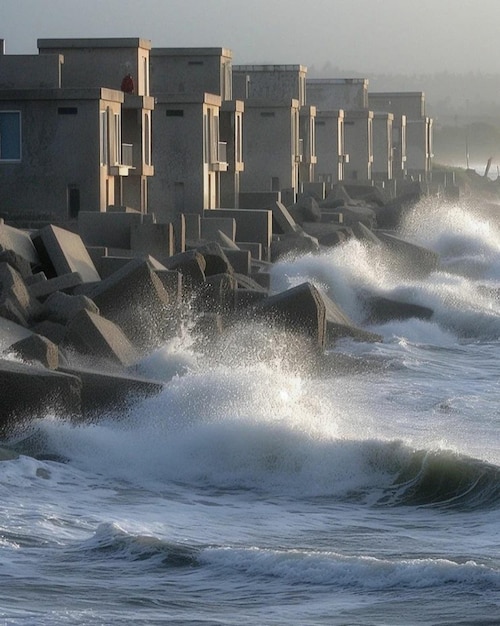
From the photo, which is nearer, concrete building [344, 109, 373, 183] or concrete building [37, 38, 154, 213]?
concrete building [37, 38, 154, 213]

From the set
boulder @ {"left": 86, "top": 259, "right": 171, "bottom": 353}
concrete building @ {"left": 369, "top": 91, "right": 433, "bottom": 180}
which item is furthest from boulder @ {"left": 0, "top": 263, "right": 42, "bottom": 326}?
concrete building @ {"left": 369, "top": 91, "right": 433, "bottom": 180}

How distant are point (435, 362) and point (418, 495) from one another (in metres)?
8.16

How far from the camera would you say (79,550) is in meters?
9.44

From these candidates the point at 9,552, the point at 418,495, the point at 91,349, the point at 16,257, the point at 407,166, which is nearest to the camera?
the point at 9,552

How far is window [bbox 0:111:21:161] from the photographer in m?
26.7

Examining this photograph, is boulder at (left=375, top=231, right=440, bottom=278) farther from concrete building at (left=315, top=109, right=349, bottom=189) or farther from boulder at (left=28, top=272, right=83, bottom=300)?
concrete building at (left=315, top=109, right=349, bottom=189)

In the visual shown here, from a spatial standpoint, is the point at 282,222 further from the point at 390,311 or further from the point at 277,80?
the point at 277,80

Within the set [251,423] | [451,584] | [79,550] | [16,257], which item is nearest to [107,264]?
[16,257]

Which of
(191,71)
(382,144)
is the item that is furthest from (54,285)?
(382,144)

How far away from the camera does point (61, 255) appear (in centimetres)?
1911

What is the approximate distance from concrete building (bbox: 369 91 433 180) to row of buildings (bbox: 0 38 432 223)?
1110 inches

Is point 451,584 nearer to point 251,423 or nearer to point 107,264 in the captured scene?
point 251,423

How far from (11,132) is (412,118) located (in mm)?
51109

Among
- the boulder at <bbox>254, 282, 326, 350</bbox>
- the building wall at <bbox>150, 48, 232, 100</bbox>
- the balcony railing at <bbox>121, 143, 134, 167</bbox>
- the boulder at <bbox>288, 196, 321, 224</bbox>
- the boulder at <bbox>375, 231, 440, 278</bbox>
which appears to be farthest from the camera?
the building wall at <bbox>150, 48, 232, 100</bbox>
